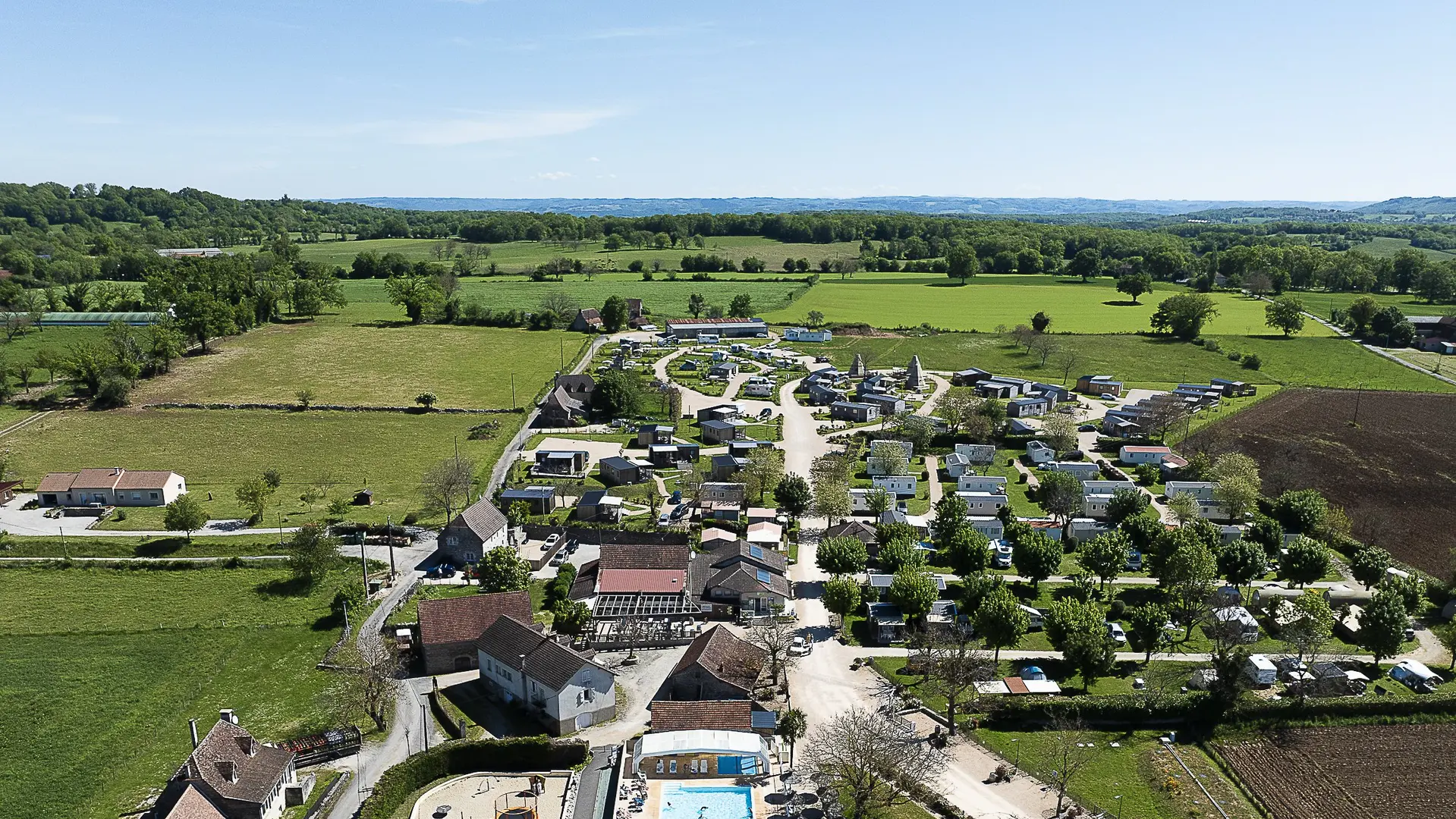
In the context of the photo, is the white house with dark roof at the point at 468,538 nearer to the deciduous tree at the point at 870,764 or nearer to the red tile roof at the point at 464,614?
the red tile roof at the point at 464,614

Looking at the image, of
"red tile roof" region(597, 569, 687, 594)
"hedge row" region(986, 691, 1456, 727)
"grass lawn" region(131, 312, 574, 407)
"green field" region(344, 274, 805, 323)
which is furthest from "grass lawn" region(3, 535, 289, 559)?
"green field" region(344, 274, 805, 323)

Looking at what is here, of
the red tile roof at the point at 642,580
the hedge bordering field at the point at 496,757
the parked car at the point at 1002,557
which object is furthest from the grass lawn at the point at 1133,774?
the red tile roof at the point at 642,580

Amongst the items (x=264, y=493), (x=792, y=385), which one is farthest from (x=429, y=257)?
(x=264, y=493)

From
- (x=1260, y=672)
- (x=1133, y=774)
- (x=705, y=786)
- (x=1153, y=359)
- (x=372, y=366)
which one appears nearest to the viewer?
(x=705, y=786)

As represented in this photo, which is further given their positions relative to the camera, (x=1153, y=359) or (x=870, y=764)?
(x=1153, y=359)

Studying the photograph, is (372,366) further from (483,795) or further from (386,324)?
(483,795)

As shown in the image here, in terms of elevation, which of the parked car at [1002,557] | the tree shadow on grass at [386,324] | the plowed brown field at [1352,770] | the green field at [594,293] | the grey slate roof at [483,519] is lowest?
the plowed brown field at [1352,770]

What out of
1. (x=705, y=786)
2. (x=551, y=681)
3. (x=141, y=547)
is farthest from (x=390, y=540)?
(x=705, y=786)

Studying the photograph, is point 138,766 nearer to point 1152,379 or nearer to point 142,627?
point 142,627
